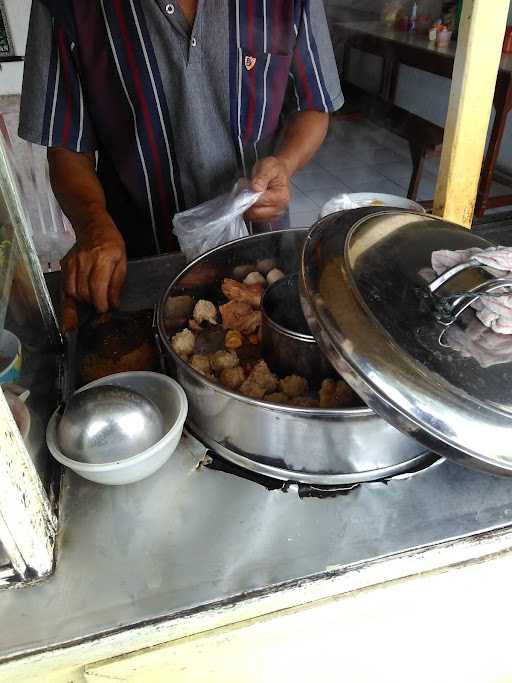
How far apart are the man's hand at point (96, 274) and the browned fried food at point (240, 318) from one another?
11.7 inches

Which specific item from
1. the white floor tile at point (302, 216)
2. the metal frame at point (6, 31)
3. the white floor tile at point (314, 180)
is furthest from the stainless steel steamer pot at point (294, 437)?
the white floor tile at point (314, 180)

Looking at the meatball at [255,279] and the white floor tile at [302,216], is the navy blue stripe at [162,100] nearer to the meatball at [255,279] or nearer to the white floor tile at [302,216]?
the meatball at [255,279]

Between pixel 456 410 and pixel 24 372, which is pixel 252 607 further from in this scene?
pixel 24 372

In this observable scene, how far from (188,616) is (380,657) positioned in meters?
0.53

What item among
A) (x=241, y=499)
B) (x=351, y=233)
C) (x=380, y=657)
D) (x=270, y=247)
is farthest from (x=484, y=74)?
(x=380, y=657)

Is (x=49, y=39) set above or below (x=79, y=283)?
above

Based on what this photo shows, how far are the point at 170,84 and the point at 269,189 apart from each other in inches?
24.7

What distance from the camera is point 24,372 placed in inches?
42.4

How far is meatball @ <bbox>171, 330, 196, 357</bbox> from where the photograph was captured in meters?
1.25

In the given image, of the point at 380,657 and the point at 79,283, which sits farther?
the point at 79,283

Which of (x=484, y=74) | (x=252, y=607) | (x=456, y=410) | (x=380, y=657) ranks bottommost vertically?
(x=380, y=657)

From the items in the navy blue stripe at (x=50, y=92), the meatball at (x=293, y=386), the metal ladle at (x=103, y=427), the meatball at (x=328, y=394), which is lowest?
the meatball at (x=293, y=386)

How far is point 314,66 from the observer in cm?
195

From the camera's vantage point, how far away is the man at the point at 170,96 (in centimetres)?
167
